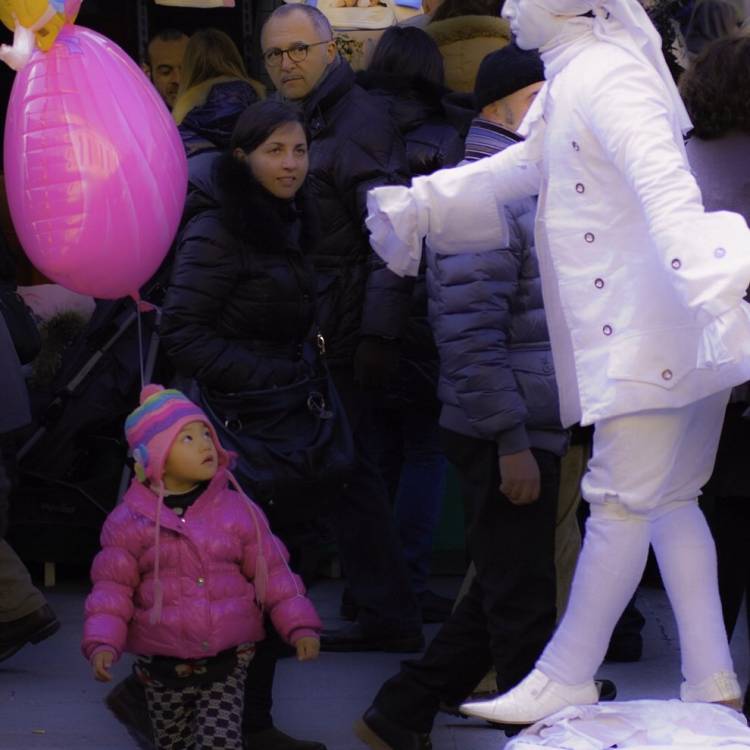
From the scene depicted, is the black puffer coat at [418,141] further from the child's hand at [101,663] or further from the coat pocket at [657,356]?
the coat pocket at [657,356]

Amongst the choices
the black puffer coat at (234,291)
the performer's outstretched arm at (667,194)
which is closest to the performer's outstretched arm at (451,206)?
the performer's outstretched arm at (667,194)

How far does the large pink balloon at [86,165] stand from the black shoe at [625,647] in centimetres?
212

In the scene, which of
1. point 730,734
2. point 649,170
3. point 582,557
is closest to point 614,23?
point 649,170

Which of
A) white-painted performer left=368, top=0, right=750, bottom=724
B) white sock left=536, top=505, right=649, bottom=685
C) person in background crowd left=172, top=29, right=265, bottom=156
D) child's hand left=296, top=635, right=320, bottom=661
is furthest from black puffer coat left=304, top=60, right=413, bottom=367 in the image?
white sock left=536, top=505, right=649, bottom=685

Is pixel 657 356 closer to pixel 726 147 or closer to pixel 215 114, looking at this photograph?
pixel 726 147

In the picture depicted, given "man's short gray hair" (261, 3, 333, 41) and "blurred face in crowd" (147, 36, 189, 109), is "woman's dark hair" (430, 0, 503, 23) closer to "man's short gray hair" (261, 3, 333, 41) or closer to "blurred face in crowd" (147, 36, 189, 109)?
"man's short gray hair" (261, 3, 333, 41)

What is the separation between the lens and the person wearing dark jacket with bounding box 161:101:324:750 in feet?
15.8

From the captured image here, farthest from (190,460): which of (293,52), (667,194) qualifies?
(293,52)

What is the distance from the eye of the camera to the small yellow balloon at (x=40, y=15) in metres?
4.40

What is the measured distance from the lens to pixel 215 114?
19.4 ft

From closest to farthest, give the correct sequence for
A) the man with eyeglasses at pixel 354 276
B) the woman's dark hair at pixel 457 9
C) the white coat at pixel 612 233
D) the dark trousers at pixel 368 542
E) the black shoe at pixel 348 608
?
the white coat at pixel 612 233 < the man with eyeglasses at pixel 354 276 < the dark trousers at pixel 368 542 < the black shoe at pixel 348 608 < the woman's dark hair at pixel 457 9

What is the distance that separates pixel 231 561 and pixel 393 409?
169 centimetres

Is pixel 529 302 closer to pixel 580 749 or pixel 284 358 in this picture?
pixel 284 358

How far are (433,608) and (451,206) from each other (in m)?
2.68
